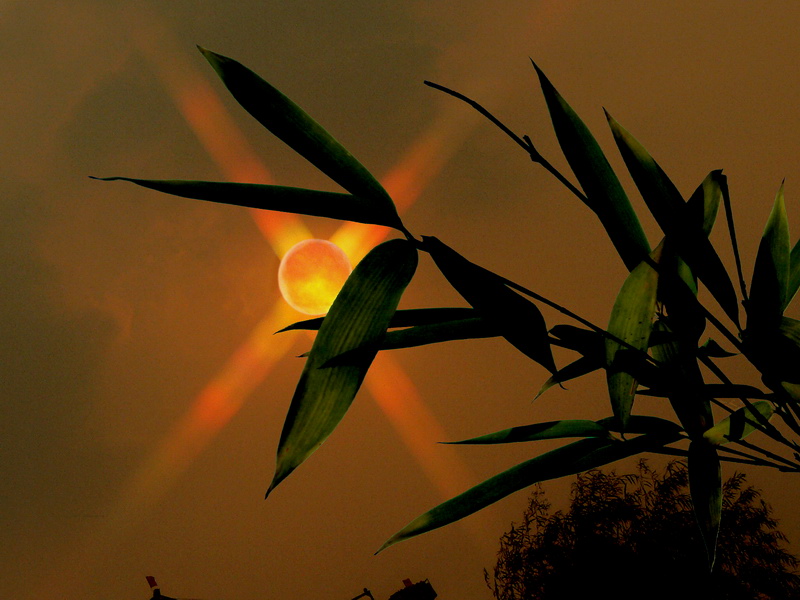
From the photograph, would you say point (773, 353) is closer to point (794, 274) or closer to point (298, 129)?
point (794, 274)

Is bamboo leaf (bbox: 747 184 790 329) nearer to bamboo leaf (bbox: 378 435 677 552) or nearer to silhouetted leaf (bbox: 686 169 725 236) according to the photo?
silhouetted leaf (bbox: 686 169 725 236)

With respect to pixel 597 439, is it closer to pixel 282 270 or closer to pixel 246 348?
pixel 282 270

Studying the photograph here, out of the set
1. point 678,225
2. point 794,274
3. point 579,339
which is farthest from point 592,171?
point 794,274

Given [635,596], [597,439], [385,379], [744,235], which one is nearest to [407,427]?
[385,379]

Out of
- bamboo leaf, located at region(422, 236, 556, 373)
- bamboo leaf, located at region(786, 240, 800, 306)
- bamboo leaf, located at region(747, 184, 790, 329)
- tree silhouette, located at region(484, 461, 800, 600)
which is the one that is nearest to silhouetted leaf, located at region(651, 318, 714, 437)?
bamboo leaf, located at region(747, 184, 790, 329)

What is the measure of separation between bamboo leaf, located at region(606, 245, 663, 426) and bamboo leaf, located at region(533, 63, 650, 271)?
62 millimetres

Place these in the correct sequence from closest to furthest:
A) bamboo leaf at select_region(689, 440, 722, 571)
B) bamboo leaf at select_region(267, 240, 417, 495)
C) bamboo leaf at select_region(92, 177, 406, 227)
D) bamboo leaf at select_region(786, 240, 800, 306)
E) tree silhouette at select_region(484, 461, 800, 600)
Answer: bamboo leaf at select_region(267, 240, 417, 495)
bamboo leaf at select_region(92, 177, 406, 227)
bamboo leaf at select_region(689, 440, 722, 571)
bamboo leaf at select_region(786, 240, 800, 306)
tree silhouette at select_region(484, 461, 800, 600)

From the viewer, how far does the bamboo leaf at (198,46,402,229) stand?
0.72 m

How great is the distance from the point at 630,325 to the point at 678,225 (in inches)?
7.1

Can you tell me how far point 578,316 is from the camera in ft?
2.78

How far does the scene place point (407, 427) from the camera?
922cm

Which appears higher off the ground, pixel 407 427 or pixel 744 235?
pixel 407 427

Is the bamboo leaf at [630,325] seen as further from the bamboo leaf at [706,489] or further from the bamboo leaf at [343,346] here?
the bamboo leaf at [343,346]

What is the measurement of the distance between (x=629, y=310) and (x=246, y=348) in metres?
8.30
